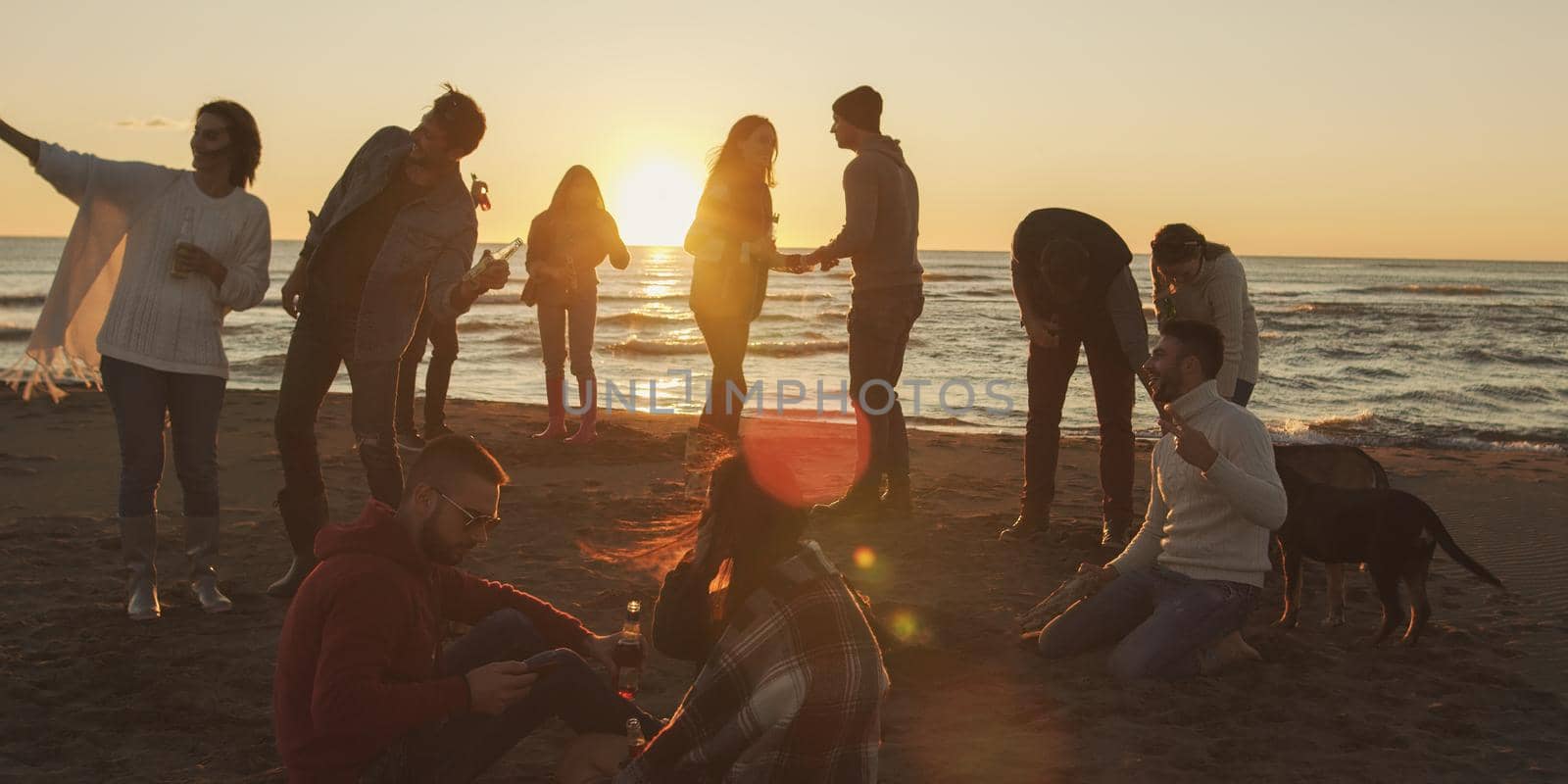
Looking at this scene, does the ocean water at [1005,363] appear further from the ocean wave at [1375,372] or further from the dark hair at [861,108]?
the dark hair at [861,108]

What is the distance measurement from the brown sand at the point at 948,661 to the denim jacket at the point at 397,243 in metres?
1.33

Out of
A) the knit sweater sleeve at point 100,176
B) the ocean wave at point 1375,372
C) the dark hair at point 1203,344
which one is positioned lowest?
the ocean wave at point 1375,372

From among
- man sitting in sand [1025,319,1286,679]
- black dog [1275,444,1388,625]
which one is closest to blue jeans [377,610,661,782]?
man sitting in sand [1025,319,1286,679]

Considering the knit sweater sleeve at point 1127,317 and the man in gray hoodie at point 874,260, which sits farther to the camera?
the man in gray hoodie at point 874,260

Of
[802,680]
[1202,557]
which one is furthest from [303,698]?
[1202,557]

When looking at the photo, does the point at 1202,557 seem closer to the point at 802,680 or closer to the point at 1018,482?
the point at 802,680

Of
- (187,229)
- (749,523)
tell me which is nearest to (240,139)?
(187,229)

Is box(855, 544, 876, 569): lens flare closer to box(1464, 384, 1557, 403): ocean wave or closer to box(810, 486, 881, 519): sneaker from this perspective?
box(810, 486, 881, 519): sneaker

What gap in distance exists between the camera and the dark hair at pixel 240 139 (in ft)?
15.9


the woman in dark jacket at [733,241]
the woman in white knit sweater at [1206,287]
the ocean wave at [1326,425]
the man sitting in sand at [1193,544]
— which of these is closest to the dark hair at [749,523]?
the man sitting in sand at [1193,544]

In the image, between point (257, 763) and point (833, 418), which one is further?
point (833, 418)

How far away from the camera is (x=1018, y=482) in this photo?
350 inches

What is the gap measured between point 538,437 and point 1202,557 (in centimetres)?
640

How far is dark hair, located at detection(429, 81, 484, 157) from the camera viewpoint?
4.99 meters
